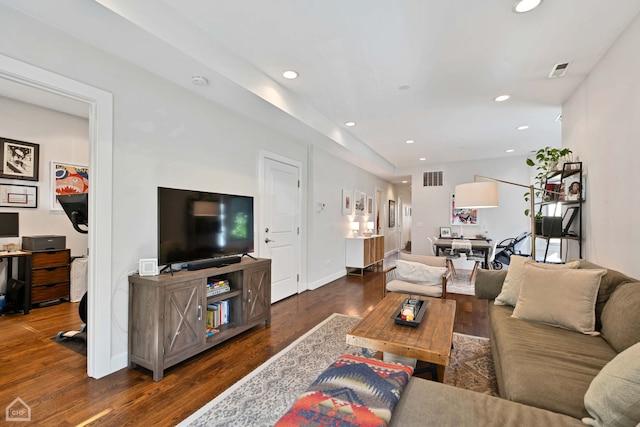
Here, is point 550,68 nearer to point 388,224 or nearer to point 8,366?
point 8,366

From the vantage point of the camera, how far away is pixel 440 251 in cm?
607

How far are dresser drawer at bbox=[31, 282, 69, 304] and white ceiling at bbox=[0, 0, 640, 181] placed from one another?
11.0 feet

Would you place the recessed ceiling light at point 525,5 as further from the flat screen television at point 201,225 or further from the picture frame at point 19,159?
the picture frame at point 19,159

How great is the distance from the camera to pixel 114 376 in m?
2.31

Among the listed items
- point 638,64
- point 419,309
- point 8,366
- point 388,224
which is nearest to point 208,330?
point 8,366

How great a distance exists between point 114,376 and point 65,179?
3387 millimetres

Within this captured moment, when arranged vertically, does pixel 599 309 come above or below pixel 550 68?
below

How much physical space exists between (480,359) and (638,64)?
2528 millimetres

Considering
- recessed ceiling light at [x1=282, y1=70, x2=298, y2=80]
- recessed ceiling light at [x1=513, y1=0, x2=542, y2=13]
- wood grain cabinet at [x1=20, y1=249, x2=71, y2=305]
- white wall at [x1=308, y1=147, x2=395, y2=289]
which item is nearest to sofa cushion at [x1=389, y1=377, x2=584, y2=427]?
recessed ceiling light at [x1=513, y1=0, x2=542, y2=13]

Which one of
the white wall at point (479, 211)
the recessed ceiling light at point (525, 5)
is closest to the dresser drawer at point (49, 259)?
the recessed ceiling light at point (525, 5)

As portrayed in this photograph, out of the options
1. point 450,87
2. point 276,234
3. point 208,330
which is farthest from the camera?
point 276,234

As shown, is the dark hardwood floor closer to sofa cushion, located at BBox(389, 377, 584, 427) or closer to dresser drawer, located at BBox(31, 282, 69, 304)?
dresser drawer, located at BBox(31, 282, 69, 304)

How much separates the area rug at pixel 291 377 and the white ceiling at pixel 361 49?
8.24 feet

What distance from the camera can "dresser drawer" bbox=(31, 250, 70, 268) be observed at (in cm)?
382
